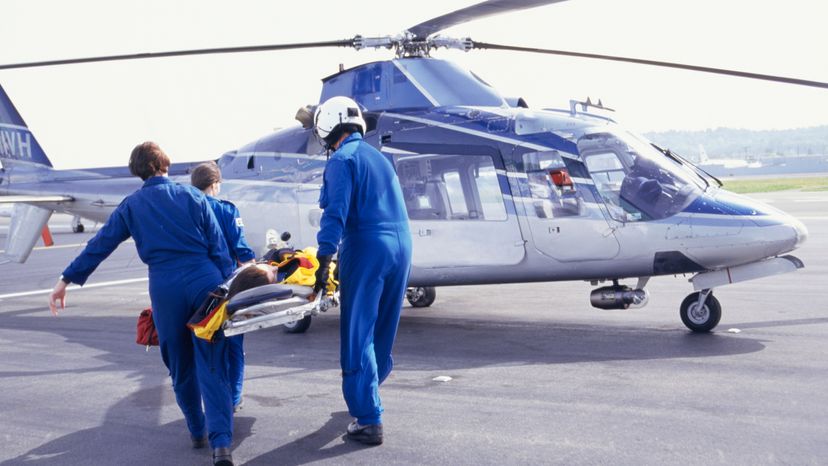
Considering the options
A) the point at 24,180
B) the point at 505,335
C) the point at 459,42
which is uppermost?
the point at 459,42

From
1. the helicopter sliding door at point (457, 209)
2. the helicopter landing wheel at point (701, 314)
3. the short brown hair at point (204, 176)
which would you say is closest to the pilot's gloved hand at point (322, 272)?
the short brown hair at point (204, 176)

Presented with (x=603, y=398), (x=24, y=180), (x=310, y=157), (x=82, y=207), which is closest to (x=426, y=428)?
(x=603, y=398)

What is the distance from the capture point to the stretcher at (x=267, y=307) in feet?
15.9

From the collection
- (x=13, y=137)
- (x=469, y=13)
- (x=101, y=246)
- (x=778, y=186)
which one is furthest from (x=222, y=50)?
(x=778, y=186)

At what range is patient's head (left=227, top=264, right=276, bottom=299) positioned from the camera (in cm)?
498

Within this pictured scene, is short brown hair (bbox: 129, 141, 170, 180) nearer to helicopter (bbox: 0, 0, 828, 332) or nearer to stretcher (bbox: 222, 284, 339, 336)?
stretcher (bbox: 222, 284, 339, 336)

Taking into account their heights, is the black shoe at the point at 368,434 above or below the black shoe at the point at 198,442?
above

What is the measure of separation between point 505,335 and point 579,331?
76cm

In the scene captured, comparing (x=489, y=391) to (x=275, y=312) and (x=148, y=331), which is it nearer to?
(x=275, y=312)

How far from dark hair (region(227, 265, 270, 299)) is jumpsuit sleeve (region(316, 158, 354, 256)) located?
369 mm

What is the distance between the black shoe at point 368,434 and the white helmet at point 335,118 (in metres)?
1.86

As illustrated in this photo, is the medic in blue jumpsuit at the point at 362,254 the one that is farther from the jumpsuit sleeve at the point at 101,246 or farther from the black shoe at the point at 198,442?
the jumpsuit sleeve at the point at 101,246

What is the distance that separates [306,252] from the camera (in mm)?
5535

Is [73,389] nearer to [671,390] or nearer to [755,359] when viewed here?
[671,390]
